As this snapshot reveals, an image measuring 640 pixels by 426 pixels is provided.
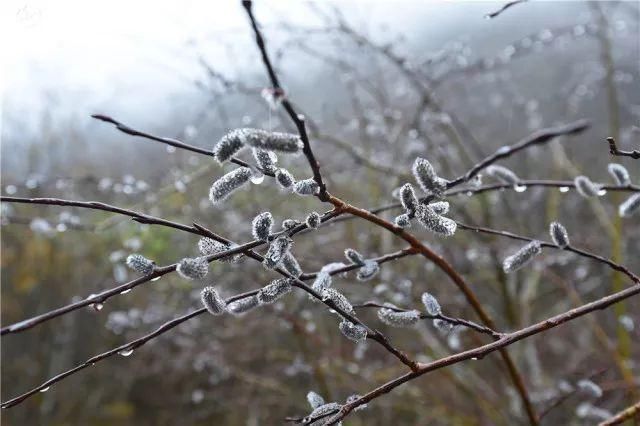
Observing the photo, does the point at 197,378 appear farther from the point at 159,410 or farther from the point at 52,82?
the point at 52,82

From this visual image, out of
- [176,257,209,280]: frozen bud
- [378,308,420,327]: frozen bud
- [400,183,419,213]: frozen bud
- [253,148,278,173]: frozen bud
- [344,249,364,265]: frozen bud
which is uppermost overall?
[253,148,278,173]: frozen bud

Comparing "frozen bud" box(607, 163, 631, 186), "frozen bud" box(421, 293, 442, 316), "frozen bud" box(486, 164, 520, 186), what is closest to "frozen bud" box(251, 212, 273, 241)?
"frozen bud" box(421, 293, 442, 316)

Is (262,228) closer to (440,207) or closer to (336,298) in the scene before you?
(336,298)

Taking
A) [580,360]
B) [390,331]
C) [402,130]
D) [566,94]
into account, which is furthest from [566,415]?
[402,130]

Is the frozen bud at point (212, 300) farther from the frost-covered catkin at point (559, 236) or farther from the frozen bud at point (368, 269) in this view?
the frost-covered catkin at point (559, 236)

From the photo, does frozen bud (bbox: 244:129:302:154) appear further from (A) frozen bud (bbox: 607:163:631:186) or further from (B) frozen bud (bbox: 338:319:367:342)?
(A) frozen bud (bbox: 607:163:631:186)

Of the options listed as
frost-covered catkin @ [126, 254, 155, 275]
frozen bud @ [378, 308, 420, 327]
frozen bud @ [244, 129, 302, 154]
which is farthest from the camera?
frozen bud @ [378, 308, 420, 327]
